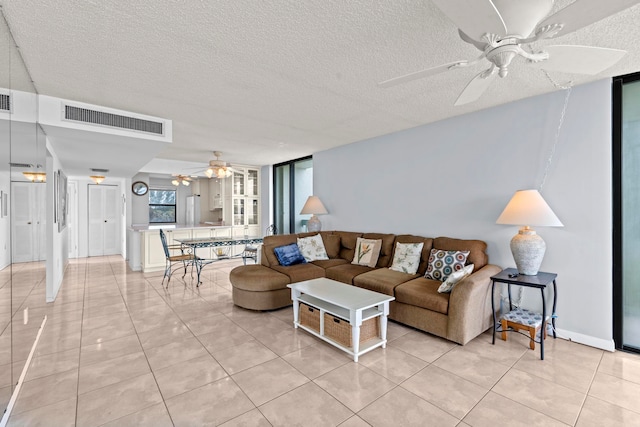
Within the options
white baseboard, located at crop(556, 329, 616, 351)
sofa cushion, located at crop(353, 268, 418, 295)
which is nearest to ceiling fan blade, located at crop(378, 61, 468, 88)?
sofa cushion, located at crop(353, 268, 418, 295)

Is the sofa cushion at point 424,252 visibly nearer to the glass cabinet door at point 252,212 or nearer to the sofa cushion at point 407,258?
the sofa cushion at point 407,258

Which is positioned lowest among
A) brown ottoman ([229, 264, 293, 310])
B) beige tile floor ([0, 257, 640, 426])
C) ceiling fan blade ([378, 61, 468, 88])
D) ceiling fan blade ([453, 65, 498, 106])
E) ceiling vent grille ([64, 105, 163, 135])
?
beige tile floor ([0, 257, 640, 426])

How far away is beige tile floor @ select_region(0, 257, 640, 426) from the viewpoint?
1825 mm

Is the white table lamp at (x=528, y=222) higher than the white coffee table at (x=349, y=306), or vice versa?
the white table lamp at (x=528, y=222)

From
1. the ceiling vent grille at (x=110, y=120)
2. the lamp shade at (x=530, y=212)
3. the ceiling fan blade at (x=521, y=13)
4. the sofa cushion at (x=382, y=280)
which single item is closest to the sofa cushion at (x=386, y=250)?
the sofa cushion at (x=382, y=280)

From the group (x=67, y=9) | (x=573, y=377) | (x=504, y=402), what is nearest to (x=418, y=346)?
(x=504, y=402)

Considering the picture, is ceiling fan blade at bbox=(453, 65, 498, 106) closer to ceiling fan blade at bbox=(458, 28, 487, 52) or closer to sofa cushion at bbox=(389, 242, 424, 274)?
ceiling fan blade at bbox=(458, 28, 487, 52)

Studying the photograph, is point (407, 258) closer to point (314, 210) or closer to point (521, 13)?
point (314, 210)

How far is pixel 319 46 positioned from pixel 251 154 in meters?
4.15

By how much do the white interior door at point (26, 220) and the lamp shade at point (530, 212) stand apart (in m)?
3.87

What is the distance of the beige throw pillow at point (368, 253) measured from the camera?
13.7ft

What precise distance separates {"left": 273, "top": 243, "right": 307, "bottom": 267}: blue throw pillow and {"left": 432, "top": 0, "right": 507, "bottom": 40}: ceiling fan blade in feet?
11.2

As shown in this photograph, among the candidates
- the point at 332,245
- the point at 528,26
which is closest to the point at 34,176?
the point at 528,26

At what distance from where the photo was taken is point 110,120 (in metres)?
3.30
